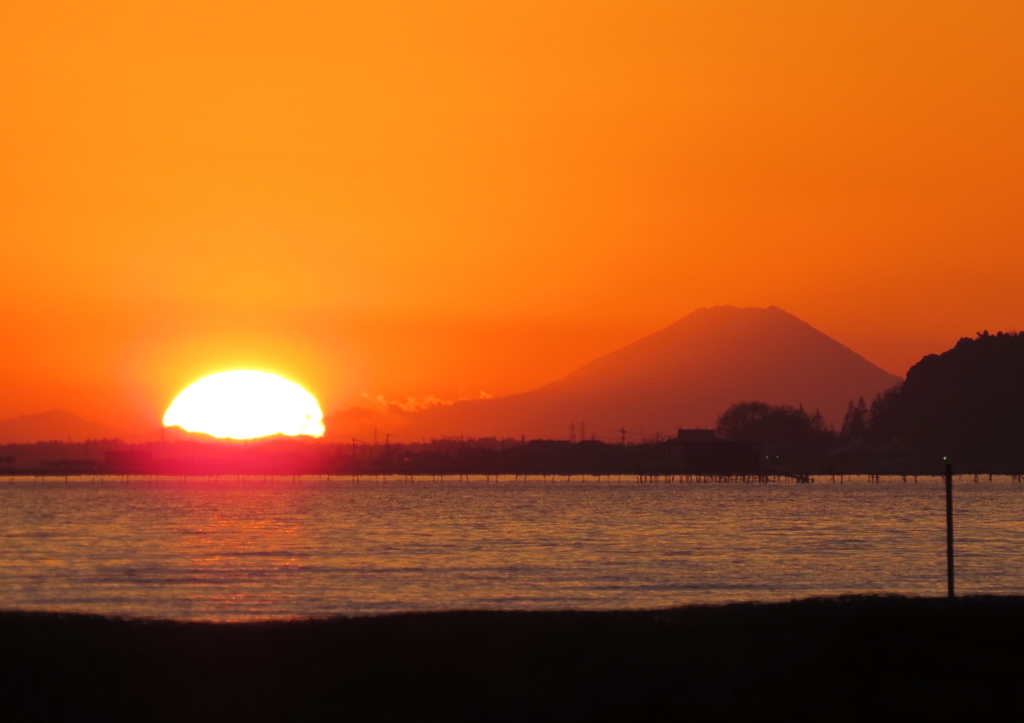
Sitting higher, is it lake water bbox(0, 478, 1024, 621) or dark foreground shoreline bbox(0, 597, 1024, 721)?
dark foreground shoreline bbox(0, 597, 1024, 721)

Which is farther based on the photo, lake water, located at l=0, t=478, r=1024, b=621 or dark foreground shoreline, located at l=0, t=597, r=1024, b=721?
lake water, located at l=0, t=478, r=1024, b=621

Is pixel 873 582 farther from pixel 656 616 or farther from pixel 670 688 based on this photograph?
pixel 670 688

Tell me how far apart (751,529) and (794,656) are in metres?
78.3

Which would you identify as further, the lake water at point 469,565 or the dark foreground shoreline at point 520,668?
the lake water at point 469,565

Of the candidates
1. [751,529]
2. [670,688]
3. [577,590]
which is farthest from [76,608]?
[751,529]

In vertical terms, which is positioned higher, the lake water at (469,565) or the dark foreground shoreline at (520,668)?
the dark foreground shoreline at (520,668)

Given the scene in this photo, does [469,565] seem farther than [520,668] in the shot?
Yes

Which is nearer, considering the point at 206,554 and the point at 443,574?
the point at 443,574

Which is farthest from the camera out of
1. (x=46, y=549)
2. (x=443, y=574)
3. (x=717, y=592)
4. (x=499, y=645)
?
(x=46, y=549)

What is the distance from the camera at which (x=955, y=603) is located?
1962cm

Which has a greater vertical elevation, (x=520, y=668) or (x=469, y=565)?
(x=520, y=668)

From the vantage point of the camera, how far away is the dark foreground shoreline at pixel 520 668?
605 inches

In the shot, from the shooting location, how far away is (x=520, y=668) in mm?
16328

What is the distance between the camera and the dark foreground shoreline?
1538 cm
